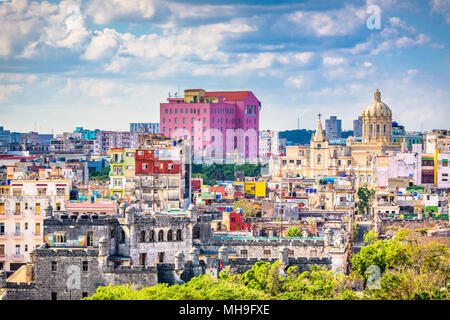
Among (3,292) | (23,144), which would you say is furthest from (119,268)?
(23,144)

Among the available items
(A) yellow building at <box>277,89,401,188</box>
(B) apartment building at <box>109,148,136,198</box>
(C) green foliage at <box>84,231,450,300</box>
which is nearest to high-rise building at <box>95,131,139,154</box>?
(A) yellow building at <box>277,89,401,188</box>

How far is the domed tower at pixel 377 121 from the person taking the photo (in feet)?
382

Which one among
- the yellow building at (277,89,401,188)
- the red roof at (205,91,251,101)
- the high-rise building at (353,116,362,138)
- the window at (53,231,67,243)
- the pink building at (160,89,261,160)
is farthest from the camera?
the high-rise building at (353,116,362,138)

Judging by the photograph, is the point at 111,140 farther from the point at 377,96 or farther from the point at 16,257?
the point at 16,257

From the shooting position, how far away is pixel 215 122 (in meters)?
120

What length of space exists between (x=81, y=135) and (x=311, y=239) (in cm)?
11869

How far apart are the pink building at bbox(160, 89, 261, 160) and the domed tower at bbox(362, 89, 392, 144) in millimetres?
14366

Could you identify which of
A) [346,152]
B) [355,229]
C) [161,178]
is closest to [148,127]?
[346,152]

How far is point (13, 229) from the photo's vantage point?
157 feet

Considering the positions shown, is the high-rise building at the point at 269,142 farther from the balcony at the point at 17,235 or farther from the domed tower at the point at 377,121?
the balcony at the point at 17,235

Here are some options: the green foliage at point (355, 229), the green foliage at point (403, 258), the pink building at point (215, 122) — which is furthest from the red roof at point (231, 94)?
the green foliage at point (403, 258)

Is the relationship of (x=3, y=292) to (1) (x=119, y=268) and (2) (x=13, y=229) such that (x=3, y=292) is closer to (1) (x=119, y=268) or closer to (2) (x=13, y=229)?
(1) (x=119, y=268)

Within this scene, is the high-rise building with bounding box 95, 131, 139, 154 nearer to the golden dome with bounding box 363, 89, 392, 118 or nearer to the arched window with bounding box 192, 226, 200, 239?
the golden dome with bounding box 363, 89, 392, 118

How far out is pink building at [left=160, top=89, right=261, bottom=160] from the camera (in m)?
115
